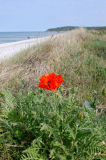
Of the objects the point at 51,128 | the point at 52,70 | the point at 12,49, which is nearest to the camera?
the point at 51,128

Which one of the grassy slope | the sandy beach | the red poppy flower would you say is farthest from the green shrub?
the sandy beach

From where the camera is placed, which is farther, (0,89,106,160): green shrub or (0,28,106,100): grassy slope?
(0,28,106,100): grassy slope

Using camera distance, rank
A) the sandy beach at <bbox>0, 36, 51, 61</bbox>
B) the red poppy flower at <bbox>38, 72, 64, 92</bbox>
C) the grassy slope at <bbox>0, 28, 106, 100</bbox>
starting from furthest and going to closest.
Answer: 1. the sandy beach at <bbox>0, 36, 51, 61</bbox>
2. the grassy slope at <bbox>0, 28, 106, 100</bbox>
3. the red poppy flower at <bbox>38, 72, 64, 92</bbox>

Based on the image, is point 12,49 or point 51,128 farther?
point 12,49

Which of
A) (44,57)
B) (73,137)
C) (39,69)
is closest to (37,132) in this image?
(73,137)

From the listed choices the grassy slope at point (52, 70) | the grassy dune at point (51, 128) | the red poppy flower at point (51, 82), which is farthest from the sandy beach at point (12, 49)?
the red poppy flower at point (51, 82)

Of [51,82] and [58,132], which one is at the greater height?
[51,82]

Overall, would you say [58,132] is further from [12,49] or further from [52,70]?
[12,49]

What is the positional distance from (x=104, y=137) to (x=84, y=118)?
16 cm

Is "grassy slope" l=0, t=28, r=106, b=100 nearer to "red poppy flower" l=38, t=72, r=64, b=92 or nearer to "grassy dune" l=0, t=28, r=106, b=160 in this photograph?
"grassy dune" l=0, t=28, r=106, b=160

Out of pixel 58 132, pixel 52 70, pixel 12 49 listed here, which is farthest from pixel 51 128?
pixel 12 49

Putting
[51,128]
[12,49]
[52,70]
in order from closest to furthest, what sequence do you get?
[51,128] → [52,70] → [12,49]

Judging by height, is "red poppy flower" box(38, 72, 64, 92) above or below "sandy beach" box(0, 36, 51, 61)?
below

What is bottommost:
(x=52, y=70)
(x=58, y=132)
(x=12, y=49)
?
(x=58, y=132)
